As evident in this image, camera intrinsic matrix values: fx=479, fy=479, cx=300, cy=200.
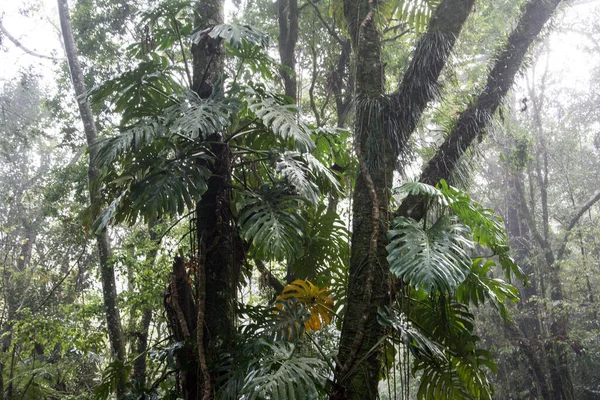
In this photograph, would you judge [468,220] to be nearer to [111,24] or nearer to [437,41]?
[437,41]

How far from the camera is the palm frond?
2162mm

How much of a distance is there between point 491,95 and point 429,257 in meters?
2.22

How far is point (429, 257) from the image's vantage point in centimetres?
227

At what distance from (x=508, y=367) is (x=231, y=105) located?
494 inches

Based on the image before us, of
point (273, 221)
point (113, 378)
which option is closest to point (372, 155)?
point (273, 221)

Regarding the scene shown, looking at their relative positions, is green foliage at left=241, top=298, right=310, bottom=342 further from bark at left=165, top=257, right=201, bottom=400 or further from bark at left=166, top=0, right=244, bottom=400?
bark at left=165, top=257, right=201, bottom=400

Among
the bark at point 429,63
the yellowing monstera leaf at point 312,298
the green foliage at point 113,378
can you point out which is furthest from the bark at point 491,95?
the green foliage at point 113,378

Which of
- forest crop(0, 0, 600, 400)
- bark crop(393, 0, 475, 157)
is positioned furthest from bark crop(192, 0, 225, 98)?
bark crop(393, 0, 475, 157)

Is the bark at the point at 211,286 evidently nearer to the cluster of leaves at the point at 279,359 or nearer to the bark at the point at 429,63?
the cluster of leaves at the point at 279,359

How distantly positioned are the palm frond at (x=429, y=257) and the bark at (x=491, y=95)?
1109 millimetres

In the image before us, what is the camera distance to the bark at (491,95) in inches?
144

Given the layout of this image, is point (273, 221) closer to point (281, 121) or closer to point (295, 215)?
point (295, 215)

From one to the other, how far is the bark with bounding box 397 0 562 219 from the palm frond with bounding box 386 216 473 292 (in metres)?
1.11

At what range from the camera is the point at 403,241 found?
2.53 meters
